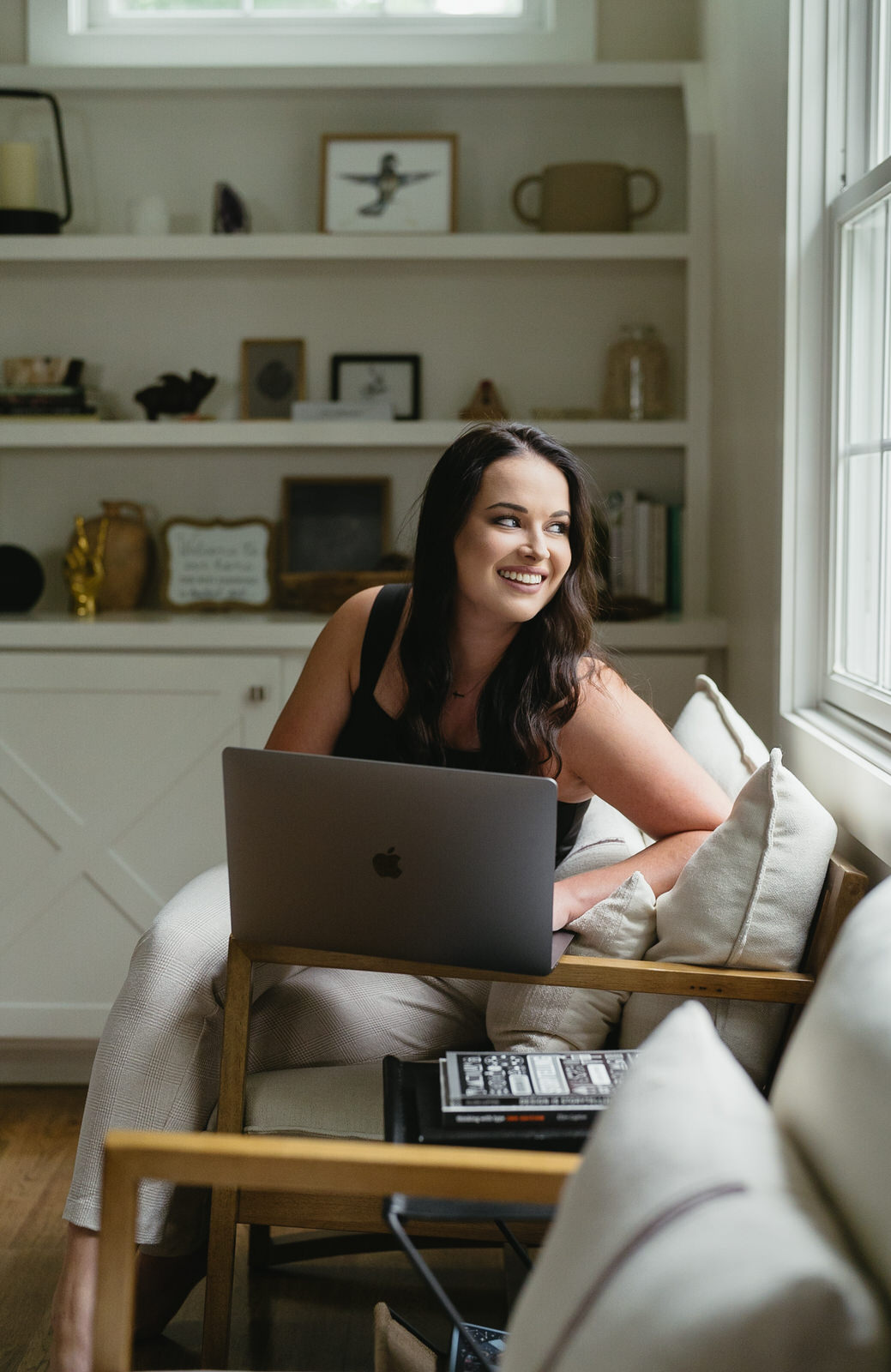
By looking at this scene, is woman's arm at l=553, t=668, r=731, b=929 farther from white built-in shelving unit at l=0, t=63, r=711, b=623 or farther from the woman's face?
white built-in shelving unit at l=0, t=63, r=711, b=623

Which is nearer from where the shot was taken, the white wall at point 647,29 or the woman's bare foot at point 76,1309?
the woman's bare foot at point 76,1309

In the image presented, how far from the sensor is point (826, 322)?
1923 millimetres

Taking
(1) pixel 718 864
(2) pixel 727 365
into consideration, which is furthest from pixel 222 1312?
(2) pixel 727 365

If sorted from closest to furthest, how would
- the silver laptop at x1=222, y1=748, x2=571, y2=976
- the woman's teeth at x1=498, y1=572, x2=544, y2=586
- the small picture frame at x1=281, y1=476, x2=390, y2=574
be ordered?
the silver laptop at x1=222, y1=748, x2=571, y2=976
the woman's teeth at x1=498, y1=572, x2=544, y2=586
the small picture frame at x1=281, y1=476, x2=390, y2=574

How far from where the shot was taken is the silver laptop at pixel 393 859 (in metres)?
1.31

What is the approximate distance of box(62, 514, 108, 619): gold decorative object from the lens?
116 inches

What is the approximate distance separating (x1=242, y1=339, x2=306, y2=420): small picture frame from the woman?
133 centimetres

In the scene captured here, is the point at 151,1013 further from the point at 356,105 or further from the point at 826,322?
the point at 356,105

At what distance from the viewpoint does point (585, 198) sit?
289 cm

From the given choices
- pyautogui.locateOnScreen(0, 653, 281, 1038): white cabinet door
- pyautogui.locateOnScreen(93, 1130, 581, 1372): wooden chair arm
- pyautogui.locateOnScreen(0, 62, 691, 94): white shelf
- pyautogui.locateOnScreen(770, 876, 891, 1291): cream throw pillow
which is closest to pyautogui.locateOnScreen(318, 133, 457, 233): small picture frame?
pyautogui.locateOnScreen(0, 62, 691, 94): white shelf

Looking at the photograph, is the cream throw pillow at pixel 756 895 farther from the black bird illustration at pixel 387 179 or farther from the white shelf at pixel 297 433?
the black bird illustration at pixel 387 179

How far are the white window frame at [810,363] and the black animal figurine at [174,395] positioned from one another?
1.54 m

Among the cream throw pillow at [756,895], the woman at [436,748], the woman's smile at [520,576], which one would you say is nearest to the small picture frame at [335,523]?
the woman at [436,748]

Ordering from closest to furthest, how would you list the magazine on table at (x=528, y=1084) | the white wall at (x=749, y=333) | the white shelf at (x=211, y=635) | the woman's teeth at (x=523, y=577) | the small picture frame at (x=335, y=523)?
the magazine on table at (x=528, y=1084)
the woman's teeth at (x=523, y=577)
the white wall at (x=749, y=333)
the white shelf at (x=211, y=635)
the small picture frame at (x=335, y=523)
